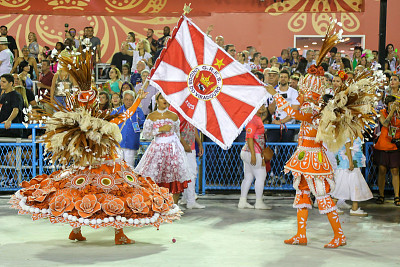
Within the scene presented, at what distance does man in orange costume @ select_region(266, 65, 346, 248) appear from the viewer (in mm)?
7180

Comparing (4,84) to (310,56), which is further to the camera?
(310,56)

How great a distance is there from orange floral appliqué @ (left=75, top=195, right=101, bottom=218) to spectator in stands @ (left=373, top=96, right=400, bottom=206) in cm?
560

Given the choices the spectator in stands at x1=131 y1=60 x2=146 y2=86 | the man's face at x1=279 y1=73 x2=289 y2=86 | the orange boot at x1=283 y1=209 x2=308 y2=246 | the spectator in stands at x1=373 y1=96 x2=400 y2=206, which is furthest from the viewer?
the spectator in stands at x1=131 y1=60 x2=146 y2=86

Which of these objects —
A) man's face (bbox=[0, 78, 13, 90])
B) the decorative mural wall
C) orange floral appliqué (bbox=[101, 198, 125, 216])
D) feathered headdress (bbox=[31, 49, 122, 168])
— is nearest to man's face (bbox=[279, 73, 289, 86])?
man's face (bbox=[0, 78, 13, 90])

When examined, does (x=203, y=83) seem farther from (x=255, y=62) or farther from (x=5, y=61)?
(x=5, y=61)

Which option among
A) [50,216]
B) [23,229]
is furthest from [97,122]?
[23,229]

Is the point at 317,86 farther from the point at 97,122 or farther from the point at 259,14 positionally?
the point at 259,14

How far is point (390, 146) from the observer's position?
10398 mm

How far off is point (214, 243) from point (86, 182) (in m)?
1.68

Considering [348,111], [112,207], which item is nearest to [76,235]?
[112,207]

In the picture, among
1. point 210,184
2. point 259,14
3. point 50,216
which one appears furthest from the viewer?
point 259,14

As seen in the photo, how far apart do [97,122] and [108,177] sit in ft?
2.01

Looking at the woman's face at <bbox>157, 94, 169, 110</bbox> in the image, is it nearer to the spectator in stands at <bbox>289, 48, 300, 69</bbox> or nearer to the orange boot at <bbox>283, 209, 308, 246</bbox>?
the orange boot at <bbox>283, 209, 308, 246</bbox>

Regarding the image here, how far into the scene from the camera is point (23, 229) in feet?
26.7
